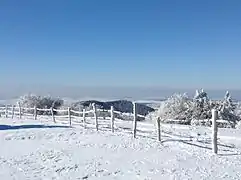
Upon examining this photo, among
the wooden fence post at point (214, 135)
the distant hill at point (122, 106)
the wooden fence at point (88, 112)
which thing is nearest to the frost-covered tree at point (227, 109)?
the distant hill at point (122, 106)

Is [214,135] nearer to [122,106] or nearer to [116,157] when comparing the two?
[116,157]

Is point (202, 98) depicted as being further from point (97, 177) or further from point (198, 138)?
point (97, 177)

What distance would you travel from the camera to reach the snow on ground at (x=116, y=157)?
11.2 metres

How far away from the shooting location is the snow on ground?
36.9 feet

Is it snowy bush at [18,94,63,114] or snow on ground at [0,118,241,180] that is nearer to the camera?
snow on ground at [0,118,241,180]

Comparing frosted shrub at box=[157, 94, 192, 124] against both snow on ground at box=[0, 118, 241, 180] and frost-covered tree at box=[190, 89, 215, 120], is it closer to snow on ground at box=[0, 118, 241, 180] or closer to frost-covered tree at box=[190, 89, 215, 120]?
frost-covered tree at box=[190, 89, 215, 120]

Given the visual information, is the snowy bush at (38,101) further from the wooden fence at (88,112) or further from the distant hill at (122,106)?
the wooden fence at (88,112)

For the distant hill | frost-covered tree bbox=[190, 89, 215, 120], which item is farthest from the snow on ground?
the distant hill

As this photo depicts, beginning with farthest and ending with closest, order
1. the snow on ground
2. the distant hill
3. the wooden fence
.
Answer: the distant hill < the wooden fence < the snow on ground

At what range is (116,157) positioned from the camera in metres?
13.7

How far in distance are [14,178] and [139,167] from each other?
12.1 ft

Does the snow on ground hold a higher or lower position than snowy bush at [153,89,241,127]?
lower

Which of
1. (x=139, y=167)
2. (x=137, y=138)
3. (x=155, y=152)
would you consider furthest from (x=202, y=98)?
(x=139, y=167)

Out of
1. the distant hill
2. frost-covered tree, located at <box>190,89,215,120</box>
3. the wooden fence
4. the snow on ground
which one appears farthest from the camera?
the distant hill
